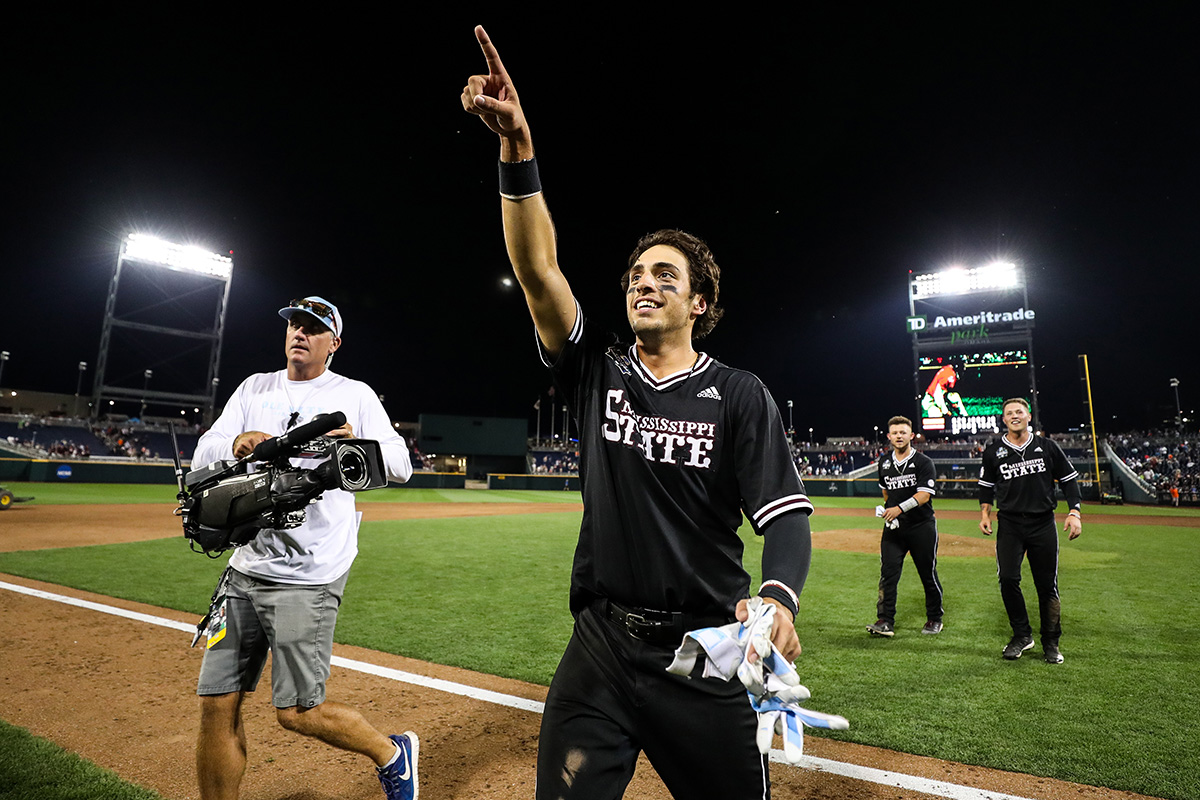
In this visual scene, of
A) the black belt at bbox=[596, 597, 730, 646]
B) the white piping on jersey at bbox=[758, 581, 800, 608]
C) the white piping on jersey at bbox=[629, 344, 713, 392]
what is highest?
the white piping on jersey at bbox=[629, 344, 713, 392]

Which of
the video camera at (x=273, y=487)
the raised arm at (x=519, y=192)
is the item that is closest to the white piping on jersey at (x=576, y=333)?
the raised arm at (x=519, y=192)

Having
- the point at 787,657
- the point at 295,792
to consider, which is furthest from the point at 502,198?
the point at 295,792

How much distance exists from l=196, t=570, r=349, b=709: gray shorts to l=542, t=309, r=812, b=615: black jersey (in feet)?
4.87

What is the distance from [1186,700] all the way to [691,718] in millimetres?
5287

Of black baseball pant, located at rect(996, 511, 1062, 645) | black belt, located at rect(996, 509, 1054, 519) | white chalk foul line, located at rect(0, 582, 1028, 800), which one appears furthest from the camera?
black belt, located at rect(996, 509, 1054, 519)

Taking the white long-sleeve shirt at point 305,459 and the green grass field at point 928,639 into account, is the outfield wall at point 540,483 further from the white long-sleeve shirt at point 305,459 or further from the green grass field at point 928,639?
the white long-sleeve shirt at point 305,459

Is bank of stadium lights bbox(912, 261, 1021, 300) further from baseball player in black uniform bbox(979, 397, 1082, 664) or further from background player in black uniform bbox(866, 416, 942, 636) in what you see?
baseball player in black uniform bbox(979, 397, 1082, 664)

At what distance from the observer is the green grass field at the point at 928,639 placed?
3871 millimetres

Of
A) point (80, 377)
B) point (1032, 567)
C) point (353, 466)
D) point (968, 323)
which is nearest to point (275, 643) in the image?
point (353, 466)

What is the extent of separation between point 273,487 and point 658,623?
4.98ft

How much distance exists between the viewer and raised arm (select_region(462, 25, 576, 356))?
1.75m

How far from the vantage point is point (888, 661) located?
223 inches

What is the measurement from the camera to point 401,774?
2.93 meters

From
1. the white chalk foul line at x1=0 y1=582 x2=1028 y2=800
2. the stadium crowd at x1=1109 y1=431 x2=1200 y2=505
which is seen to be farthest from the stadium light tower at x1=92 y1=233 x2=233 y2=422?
the stadium crowd at x1=1109 y1=431 x2=1200 y2=505
